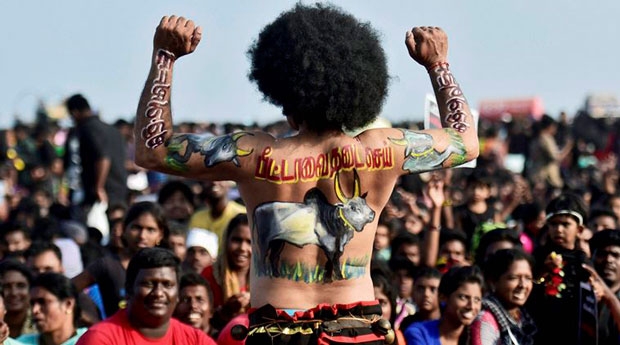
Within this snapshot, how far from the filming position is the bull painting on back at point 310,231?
615 cm

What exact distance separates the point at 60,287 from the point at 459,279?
95.7 inches

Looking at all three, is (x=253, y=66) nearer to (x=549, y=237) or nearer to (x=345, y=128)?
(x=345, y=128)

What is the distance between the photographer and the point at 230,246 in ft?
32.9

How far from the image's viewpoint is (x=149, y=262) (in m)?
8.46

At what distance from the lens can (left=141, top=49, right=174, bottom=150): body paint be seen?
6.15 meters

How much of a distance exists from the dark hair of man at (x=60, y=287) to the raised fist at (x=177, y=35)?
318 cm

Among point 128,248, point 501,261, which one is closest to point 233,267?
→ point 128,248

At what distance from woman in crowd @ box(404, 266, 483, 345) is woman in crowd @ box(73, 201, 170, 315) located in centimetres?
212

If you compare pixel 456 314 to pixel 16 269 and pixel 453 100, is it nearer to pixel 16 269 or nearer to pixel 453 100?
pixel 453 100

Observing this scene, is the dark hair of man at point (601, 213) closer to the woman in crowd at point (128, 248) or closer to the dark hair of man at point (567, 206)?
the dark hair of man at point (567, 206)

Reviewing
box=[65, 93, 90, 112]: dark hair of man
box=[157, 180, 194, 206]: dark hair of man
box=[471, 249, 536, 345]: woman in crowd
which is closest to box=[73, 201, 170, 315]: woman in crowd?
box=[471, 249, 536, 345]: woman in crowd

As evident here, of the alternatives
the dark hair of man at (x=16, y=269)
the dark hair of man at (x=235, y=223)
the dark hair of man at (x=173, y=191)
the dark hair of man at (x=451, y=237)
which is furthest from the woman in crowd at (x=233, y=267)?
the dark hair of man at (x=173, y=191)

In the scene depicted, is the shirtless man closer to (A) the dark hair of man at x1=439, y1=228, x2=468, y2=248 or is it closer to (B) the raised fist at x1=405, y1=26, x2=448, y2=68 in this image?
(B) the raised fist at x1=405, y1=26, x2=448, y2=68

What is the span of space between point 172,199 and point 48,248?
339cm
